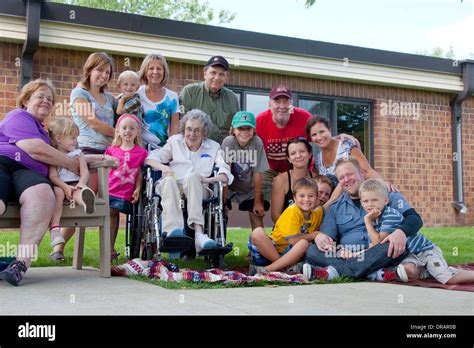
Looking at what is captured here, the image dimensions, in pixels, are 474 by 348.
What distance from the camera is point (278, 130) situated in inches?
221

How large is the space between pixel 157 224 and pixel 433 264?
1.98m

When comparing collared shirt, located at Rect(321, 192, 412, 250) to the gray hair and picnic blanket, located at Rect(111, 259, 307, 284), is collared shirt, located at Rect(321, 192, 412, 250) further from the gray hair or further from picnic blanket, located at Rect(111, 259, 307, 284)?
the gray hair

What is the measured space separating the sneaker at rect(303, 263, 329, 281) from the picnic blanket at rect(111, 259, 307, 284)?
0.16 feet

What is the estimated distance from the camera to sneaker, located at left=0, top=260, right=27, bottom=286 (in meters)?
3.62

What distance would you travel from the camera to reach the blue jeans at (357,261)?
4.05 metres

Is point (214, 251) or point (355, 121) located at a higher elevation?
point (355, 121)

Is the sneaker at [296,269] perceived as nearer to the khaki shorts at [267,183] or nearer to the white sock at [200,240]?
the white sock at [200,240]

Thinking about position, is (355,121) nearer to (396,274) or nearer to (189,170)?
(189,170)

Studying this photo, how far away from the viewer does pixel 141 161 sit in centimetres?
491

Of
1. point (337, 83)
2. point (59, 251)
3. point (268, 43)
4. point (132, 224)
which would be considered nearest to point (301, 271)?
point (132, 224)

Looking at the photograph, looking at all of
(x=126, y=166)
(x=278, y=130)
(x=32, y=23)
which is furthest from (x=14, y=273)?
(x=32, y=23)
